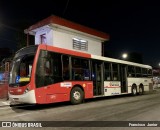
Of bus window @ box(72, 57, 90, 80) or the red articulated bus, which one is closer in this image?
the red articulated bus

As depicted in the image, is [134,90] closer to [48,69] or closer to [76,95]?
[76,95]

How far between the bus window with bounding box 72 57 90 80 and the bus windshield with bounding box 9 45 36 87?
280 cm

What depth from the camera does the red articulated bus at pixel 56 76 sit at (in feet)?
36.3

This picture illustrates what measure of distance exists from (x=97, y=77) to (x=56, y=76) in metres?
4.22

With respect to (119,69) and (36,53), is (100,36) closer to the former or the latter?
(119,69)

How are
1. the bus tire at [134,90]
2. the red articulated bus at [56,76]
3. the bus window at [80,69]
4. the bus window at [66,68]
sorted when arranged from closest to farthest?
the red articulated bus at [56,76], the bus window at [66,68], the bus window at [80,69], the bus tire at [134,90]

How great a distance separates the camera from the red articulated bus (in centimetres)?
1107

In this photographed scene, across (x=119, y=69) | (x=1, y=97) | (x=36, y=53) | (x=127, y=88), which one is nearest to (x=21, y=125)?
(x=36, y=53)

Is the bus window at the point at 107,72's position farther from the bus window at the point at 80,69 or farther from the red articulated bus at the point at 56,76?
the bus window at the point at 80,69

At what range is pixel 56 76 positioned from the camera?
39.6 ft

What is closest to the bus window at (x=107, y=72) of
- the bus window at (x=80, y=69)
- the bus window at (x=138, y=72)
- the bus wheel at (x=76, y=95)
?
the bus window at (x=80, y=69)

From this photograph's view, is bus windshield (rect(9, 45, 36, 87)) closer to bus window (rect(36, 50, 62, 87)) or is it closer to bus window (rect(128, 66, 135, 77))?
bus window (rect(36, 50, 62, 87))

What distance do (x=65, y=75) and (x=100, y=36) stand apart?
45.9 feet

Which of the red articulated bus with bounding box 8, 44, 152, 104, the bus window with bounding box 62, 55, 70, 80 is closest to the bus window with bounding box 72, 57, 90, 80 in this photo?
the red articulated bus with bounding box 8, 44, 152, 104
